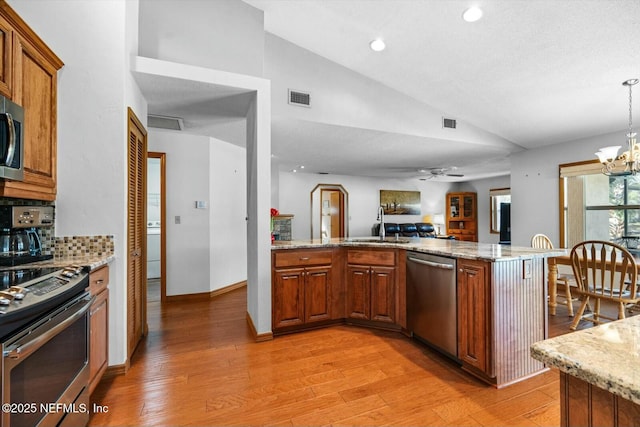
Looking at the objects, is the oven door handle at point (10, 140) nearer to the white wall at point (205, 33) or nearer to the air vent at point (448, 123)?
the white wall at point (205, 33)

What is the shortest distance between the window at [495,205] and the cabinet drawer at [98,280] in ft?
31.8

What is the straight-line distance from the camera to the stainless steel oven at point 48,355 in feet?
3.66

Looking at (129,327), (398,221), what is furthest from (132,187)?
(398,221)

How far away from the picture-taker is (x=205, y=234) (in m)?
4.31

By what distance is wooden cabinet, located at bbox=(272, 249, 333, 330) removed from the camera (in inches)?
Answer: 115

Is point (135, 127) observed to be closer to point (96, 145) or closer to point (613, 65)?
point (96, 145)

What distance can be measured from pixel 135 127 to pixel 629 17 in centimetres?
417

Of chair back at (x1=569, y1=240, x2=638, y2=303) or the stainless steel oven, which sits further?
chair back at (x1=569, y1=240, x2=638, y2=303)

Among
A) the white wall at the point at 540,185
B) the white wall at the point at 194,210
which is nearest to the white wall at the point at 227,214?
the white wall at the point at 194,210

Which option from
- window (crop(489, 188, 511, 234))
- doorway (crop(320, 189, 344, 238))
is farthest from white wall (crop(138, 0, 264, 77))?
window (crop(489, 188, 511, 234))

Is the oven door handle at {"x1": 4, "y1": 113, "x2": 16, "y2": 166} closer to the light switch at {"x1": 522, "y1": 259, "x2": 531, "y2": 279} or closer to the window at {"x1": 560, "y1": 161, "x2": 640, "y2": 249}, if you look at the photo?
the light switch at {"x1": 522, "y1": 259, "x2": 531, "y2": 279}

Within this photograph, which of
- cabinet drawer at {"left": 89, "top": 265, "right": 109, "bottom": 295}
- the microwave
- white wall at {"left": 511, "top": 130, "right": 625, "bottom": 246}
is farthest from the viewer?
white wall at {"left": 511, "top": 130, "right": 625, "bottom": 246}

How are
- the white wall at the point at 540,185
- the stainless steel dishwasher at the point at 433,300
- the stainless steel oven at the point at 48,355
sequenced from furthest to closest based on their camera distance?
1. the white wall at the point at 540,185
2. the stainless steel dishwasher at the point at 433,300
3. the stainless steel oven at the point at 48,355

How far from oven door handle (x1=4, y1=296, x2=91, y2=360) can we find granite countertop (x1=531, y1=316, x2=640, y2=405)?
1691mm
